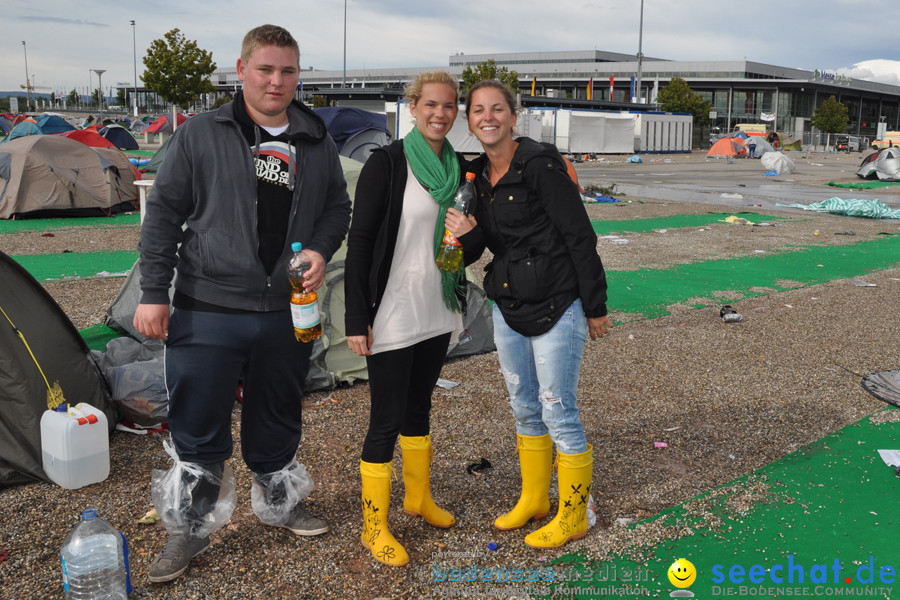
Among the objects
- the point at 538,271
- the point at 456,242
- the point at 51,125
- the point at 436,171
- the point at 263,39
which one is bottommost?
the point at 538,271

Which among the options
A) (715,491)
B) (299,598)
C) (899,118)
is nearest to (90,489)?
(299,598)

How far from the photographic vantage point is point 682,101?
61.6 m

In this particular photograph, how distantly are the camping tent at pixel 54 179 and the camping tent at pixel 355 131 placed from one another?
4.71 metres

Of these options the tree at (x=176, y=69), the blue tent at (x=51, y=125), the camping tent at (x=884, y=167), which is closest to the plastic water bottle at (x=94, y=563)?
the camping tent at (x=884, y=167)

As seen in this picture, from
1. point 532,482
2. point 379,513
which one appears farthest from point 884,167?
point 379,513

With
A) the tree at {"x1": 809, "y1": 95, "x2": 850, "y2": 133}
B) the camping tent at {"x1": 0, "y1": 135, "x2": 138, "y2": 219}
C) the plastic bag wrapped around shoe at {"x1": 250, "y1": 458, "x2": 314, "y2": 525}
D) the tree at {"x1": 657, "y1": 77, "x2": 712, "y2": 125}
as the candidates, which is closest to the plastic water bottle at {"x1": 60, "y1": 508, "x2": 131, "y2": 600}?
the plastic bag wrapped around shoe at {"x1": 250, "y1": 458, "x2": 314, "y2": 525}

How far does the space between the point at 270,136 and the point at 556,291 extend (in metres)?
1.30

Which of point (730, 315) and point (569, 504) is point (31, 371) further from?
point (730, 315)

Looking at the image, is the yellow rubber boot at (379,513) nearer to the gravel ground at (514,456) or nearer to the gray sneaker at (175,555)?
the gravel ground at (514,456)

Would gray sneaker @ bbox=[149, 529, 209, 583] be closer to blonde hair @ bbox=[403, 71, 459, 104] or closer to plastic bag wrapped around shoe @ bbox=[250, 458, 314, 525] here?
plastic bag wrapped around shoe @ bbox=[250, 458, 314, 525]

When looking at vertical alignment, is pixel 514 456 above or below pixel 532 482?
below

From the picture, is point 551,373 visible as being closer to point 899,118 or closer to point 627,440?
point 627,440

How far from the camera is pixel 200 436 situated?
2959mm

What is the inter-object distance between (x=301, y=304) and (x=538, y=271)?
0.96 m
